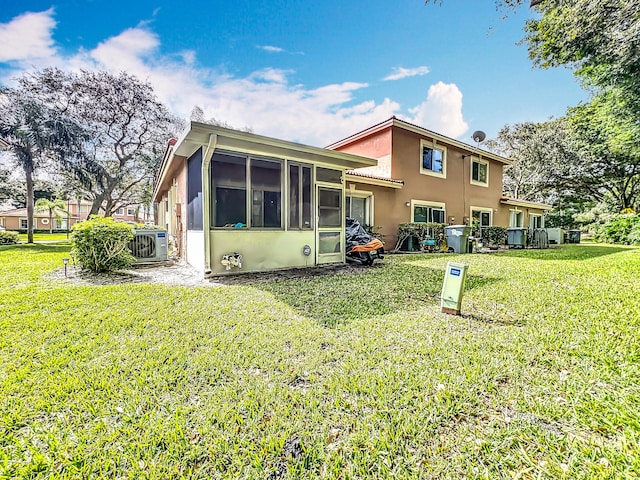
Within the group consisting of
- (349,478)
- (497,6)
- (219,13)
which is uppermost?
(219,13)

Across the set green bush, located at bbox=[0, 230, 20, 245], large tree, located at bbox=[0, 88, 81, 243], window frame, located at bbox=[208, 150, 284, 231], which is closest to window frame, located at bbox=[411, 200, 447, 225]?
window frame, located at bbox=[208, 150, 284, 231]

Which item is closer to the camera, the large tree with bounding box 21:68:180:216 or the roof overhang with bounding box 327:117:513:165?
the roof overhang with bounding box 327:117:513:165

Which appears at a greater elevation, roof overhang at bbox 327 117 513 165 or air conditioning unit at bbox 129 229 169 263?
roof overhang at bbox 327 117 513 165

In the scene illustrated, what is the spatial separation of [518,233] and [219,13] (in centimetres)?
1580

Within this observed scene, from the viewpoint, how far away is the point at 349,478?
1.49 metres

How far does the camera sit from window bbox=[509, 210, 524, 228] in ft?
61.0

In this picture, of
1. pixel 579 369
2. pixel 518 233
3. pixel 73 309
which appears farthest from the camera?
pixel 518 233

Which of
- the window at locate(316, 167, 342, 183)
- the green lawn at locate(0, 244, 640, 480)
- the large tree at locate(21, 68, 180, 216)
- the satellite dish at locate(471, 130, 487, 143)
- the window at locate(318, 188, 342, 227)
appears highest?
the large tree at locate(21, 68, 180, 216)

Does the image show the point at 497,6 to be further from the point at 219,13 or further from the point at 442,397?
the point at 442,397

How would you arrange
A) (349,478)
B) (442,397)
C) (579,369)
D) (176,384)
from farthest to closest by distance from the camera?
(579,369)
(176,384)
(442,397)
(349,478)

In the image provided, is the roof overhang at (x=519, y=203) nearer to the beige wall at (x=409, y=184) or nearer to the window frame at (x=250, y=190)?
the beige wall at (x=409, y=184)

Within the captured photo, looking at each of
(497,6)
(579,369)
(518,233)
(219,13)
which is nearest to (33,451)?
(579,369)

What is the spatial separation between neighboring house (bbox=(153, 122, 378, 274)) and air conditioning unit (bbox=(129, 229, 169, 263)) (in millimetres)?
611

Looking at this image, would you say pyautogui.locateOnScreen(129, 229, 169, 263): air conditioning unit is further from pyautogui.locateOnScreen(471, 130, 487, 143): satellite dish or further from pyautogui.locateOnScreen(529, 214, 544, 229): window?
pyautogui.locateOnScreen(529, 214, 544, 229): window
